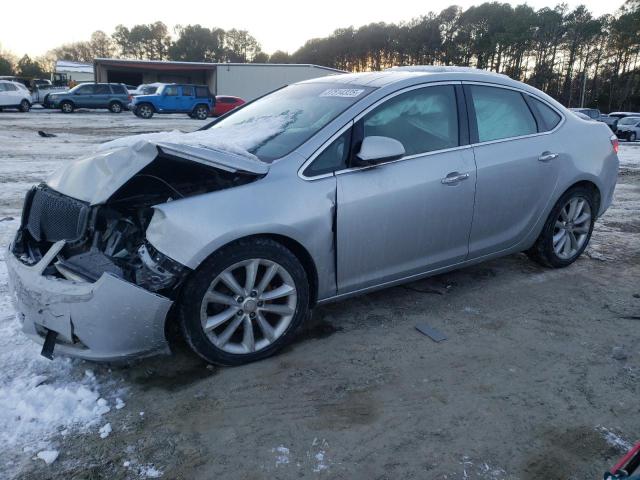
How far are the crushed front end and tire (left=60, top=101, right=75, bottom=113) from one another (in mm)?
27903

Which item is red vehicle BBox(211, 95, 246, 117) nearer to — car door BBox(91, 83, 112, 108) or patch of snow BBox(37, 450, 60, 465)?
car door BBox(91, 83, 112, 108)

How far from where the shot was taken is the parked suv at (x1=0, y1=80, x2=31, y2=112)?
2562cm

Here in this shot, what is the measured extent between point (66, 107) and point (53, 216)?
28290 millimetres

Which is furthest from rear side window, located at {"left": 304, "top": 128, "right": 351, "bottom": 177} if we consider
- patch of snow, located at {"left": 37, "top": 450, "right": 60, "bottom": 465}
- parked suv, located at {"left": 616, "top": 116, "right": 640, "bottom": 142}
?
parked suv, located at {"left": 616, "top": 116, "right": 640, "bottom": 142}

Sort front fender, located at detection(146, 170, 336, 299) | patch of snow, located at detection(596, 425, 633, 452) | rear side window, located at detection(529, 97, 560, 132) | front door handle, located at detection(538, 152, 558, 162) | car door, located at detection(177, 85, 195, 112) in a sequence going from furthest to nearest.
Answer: car door, located at detection(177, 85, 195, 112) → rear side window, located at detection(529, 97, 560, 132) → front door handle, located at detection(538, 152, 558, 162) → front fender, located at detection(146, 170, 336, 299) → patch of snow, located at detection(596, 425, 633, 452)

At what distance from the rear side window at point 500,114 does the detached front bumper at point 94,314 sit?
101 inches

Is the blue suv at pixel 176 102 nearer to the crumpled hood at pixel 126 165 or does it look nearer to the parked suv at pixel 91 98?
the parked suv at pixel 91 98

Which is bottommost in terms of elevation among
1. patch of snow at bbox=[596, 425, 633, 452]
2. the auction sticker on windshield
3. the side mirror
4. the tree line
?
patch of snow at bbox=[596, 425, 633, 452]

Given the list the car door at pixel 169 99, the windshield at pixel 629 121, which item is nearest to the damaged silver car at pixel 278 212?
the windshield at pixel 629 121

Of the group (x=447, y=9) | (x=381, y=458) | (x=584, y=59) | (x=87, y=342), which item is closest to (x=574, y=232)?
(x=381, y=458)

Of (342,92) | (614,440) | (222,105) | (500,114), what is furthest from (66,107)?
(614,440)

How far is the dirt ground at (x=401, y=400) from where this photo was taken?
2.24m

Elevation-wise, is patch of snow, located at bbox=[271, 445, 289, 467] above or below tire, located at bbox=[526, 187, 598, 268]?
below

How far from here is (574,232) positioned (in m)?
4.55
